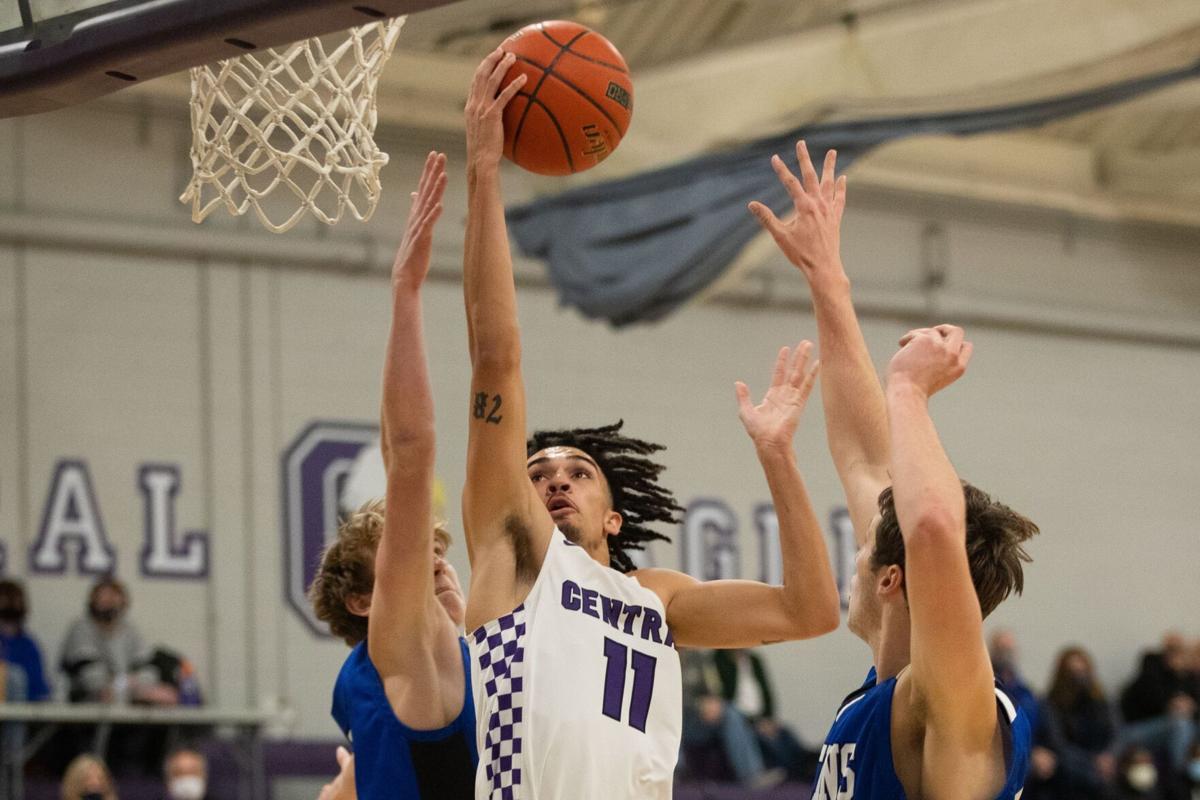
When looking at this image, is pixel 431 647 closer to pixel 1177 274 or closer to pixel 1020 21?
pixel 1020 21

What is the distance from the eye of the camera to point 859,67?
477 inches

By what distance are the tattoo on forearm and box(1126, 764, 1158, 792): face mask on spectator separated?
11547mm

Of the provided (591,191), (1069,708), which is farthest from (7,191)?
(1069,708)

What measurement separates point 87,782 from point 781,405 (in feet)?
23.6

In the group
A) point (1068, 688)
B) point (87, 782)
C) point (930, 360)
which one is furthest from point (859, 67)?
point (930, 360)

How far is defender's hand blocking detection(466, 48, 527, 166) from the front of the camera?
4.00 metres

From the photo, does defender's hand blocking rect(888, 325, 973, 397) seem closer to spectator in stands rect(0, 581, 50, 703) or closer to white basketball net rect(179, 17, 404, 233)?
white basketball net rect(179, 17, 404, 233)

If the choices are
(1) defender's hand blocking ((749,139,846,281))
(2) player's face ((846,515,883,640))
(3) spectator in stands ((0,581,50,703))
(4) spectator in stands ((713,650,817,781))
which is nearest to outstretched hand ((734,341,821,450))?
(1) defender's hand blocking ((749,139,846,281))

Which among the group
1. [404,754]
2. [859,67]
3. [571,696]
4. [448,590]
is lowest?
[404,754]

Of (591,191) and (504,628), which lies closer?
(504,628)

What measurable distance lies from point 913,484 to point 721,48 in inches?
396

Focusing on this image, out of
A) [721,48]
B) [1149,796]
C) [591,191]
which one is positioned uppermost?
[721,48]

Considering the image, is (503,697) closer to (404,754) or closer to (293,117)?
(404,754)

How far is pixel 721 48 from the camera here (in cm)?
1306
